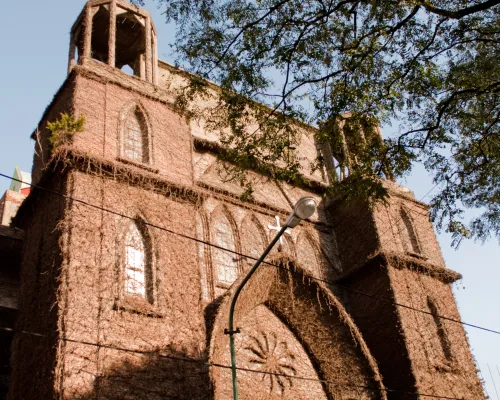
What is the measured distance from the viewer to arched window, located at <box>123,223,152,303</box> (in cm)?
1315

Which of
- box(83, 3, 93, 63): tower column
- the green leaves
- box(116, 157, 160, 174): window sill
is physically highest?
box(83, 3, 93, 63): tower column

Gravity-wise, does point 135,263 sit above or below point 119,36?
below

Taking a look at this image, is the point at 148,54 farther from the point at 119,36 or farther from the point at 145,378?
the point at 145,378

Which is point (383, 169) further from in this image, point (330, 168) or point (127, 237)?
point (330, 168)

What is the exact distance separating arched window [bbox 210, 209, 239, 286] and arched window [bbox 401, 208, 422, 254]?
17.4ft

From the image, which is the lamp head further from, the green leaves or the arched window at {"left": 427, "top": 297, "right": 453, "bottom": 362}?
the arched window at {"left": 427, "top": 297, "right": 453, "bottom": 362}

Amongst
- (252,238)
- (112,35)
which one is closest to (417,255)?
(252,238)

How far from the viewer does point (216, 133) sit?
19.8 m

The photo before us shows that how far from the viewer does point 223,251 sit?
16656 millimetres

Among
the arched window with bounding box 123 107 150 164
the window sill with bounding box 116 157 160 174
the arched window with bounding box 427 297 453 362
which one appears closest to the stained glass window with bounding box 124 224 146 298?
the window sill with bounding box 116 157 160 174

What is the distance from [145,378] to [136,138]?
639 centimetres

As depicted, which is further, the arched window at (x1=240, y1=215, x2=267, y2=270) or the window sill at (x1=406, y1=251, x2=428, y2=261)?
the window sill at (x1=406, y1=251, x2=428, y2=261)

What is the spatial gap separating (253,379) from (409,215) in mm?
7637

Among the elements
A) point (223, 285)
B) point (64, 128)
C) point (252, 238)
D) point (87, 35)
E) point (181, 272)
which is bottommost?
point (181, 272)
